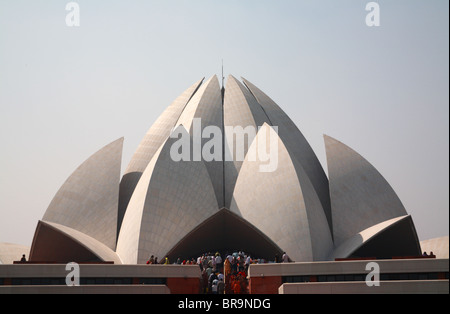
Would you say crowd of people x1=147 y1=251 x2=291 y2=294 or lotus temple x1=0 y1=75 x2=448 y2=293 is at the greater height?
lotus temple x1=0 y1=75 x2=448 y2=293

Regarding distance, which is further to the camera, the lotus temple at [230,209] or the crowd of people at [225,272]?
the lotus temple at [230,209]

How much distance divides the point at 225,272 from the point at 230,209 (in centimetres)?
498

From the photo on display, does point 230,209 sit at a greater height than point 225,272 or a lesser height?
greater

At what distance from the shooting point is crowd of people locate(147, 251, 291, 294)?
22.2 meters

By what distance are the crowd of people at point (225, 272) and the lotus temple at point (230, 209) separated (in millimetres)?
558

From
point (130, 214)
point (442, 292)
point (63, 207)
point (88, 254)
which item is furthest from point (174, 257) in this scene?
point (442, 292)

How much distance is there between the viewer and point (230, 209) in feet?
92.5

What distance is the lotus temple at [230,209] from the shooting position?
1032 inches

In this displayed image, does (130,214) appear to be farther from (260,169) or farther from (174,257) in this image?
(260,169)

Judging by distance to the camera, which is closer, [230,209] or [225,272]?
[225,272]

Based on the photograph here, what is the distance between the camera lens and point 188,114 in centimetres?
3334

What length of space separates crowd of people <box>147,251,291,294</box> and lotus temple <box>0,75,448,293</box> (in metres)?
0.56

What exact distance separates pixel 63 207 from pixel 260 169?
9376 millimetres
